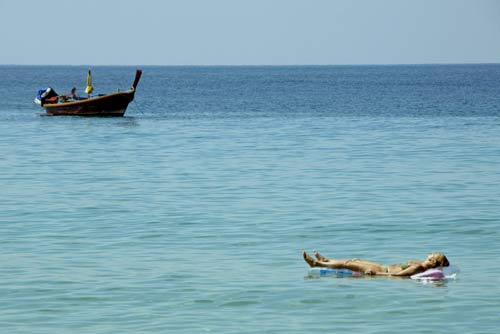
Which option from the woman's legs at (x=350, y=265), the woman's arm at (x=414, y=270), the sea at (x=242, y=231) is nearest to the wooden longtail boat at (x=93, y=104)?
the sea at (x=242, y=231)

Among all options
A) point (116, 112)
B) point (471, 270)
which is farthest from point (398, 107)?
point (471, 270)

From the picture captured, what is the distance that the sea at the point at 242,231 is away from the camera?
16.7 metres

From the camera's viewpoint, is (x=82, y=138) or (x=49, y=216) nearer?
(x=49, y=216)

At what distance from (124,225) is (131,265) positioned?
521 cm

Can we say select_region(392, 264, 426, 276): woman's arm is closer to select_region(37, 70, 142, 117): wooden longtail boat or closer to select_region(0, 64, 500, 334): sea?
select_region(0, 64, 500, 334): sea

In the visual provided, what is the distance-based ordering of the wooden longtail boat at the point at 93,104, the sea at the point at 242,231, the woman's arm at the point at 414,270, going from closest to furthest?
the sea at the point at 242,231 < the woman's arm at the point at 414,270 < the wooden longtail boat at the point at 93,104

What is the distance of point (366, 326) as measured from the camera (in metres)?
15.9

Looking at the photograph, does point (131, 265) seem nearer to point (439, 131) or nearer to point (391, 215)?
point (391, 215)

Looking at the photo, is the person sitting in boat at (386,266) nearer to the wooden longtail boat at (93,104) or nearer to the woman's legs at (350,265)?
the woman's legs at (350,265)

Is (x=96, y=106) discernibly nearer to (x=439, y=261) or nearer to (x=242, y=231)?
(x=242, y=231)

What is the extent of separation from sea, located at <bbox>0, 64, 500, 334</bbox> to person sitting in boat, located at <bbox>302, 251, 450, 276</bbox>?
0.26 metres

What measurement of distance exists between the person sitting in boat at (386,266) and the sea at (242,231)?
258 millimetres

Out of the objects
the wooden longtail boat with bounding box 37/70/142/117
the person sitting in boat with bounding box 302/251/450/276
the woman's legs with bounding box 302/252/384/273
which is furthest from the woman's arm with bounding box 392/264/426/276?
the wooden longtail boat with bounding box 37/70/142/117

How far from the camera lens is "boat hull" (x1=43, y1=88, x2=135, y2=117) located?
6519 cm
